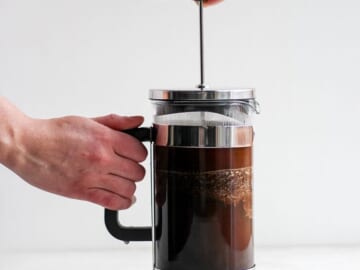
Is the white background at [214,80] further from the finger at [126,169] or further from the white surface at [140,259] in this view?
the finger at [126,169]

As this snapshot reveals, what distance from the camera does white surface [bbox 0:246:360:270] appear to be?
4.35 ft

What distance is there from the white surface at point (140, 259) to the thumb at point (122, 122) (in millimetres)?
490

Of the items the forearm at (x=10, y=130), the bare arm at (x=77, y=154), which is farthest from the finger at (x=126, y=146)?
the forearm at (x=10, y=130)

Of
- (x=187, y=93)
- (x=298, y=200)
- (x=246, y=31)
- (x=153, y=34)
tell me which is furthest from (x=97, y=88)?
(x=187, y=93)

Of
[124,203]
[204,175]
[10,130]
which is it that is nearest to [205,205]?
[204,175]

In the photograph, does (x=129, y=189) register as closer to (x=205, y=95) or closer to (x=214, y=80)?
(x=205, y=95)

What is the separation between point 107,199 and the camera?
93 centimetres

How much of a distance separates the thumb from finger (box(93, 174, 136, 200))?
70mm

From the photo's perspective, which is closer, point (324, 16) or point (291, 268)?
point (291, 268)

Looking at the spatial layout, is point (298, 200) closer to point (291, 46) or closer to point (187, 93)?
point (291, 46)

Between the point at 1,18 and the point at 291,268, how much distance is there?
763 mm

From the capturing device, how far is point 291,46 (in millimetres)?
1429

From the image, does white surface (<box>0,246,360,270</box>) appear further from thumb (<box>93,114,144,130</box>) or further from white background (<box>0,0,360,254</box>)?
thumb (<box>93,114,144,130</box>)

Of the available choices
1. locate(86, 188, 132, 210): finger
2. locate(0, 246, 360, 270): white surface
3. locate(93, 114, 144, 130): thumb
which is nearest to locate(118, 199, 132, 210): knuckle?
locate(86, 188, 132, 210): finger
